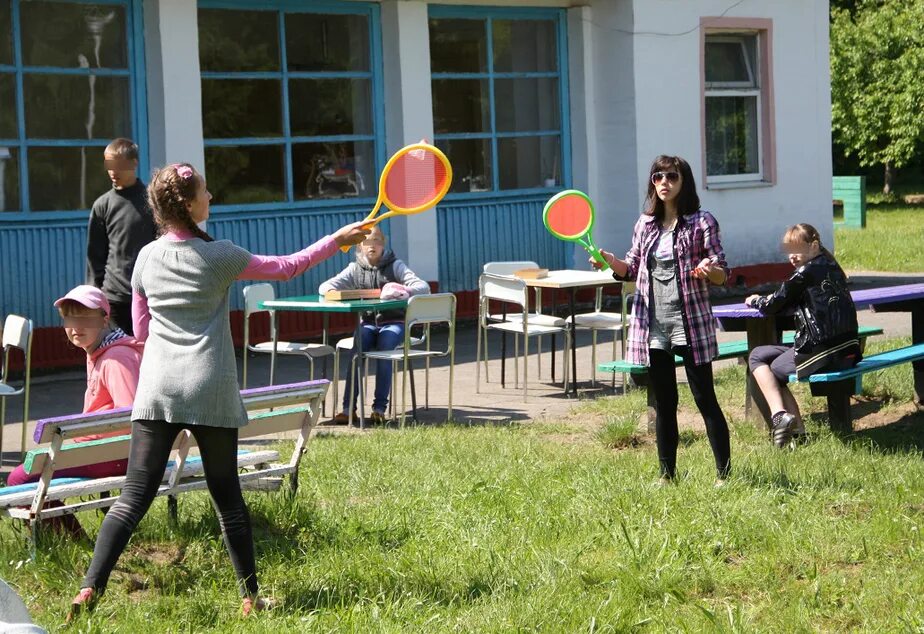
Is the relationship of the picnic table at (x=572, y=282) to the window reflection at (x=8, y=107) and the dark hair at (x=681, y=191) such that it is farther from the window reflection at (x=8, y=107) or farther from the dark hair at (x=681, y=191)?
the window reflection at (x=8, y=107)

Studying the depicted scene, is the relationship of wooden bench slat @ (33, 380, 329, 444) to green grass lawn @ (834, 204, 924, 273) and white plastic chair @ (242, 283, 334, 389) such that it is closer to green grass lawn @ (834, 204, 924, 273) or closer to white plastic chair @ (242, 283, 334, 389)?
white plastic chair @ (242, 283, 334, 389)

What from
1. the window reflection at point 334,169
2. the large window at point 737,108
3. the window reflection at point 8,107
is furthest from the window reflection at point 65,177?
the large window at point 737,108

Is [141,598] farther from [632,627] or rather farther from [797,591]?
[797,591]

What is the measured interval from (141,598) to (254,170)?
27.2 ft

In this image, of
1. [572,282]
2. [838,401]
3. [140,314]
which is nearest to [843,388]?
[838,401]

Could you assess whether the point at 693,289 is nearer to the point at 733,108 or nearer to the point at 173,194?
the point at 173,194

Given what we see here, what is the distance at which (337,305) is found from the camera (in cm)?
934

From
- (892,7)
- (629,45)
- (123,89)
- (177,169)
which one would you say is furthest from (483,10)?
(892,7)

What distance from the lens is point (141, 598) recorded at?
5504mm

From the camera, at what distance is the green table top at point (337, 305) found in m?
9.27

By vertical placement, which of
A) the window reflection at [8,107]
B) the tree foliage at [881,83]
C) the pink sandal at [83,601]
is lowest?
the pink sandal at [83,601]

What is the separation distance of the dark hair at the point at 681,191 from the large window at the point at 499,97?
789cm

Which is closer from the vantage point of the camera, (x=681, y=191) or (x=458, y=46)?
(x=681, y=191)

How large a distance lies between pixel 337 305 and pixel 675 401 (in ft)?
9.99
